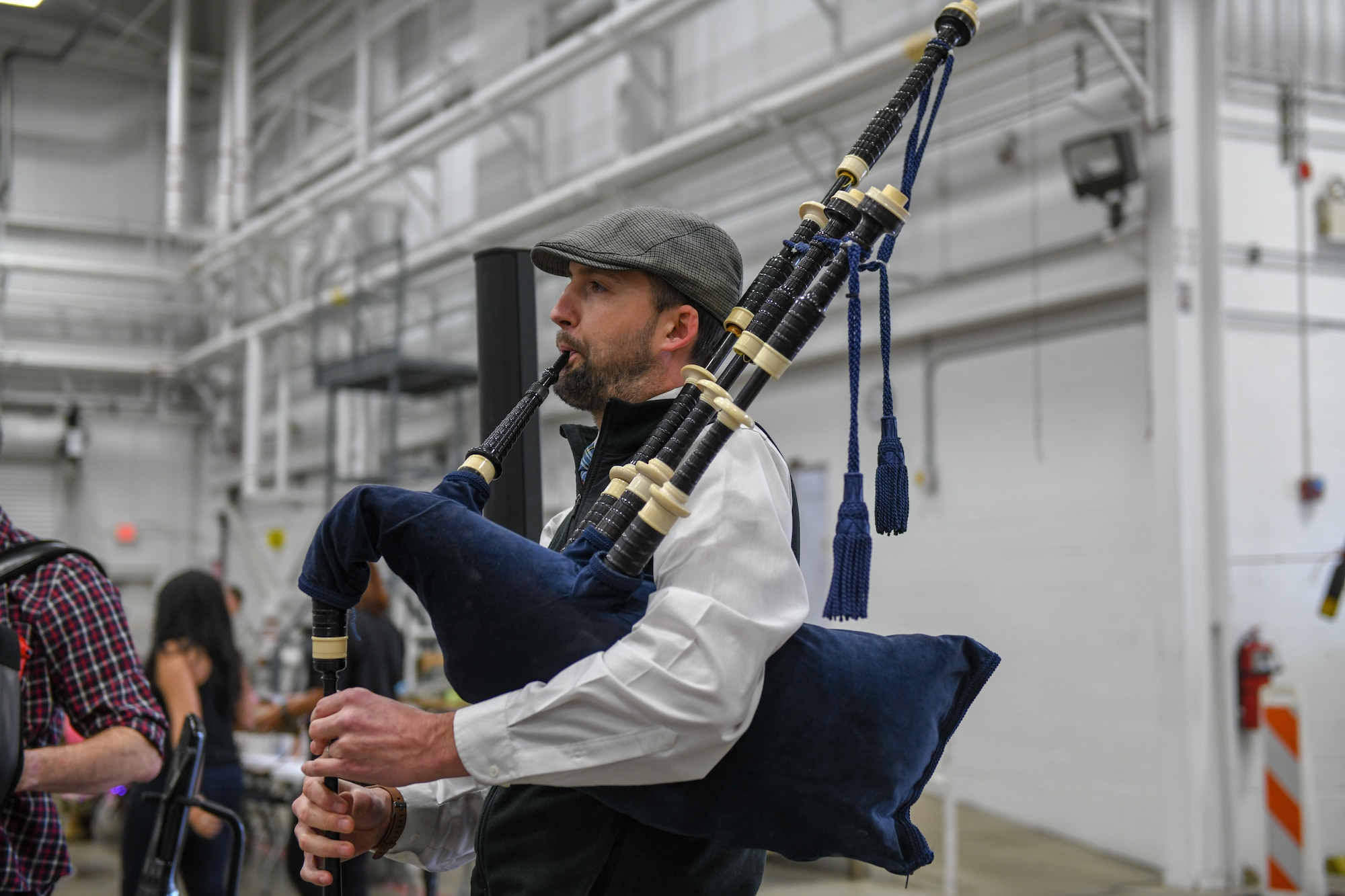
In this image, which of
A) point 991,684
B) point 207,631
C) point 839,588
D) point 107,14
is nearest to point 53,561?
point 839,588

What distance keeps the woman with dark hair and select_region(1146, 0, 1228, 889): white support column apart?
12.6 feet

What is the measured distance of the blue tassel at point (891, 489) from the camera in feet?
4.16

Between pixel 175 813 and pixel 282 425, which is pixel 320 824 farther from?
pixel 282 425

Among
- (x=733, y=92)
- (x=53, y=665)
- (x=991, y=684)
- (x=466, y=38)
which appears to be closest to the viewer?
(x=53, y=665)

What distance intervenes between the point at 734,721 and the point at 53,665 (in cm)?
139

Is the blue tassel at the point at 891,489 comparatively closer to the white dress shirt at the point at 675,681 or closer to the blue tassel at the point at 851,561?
the blue tassel at the point at 851,561

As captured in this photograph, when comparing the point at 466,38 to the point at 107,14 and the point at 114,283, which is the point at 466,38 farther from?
the point at 114,283

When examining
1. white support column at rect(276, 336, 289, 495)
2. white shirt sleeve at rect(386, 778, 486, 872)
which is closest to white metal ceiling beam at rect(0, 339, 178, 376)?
white support column at rect(276, 336, 289, 495)

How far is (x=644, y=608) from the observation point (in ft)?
3.55

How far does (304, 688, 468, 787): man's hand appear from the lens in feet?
3.44

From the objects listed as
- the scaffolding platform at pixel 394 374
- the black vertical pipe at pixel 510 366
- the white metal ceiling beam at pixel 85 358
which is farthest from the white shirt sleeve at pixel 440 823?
the white metal ceiling beam at pixel 85 358

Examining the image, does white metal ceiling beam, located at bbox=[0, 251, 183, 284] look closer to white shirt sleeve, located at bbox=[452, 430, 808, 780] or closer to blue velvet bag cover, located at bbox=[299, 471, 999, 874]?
blue velvet bag cover, located at bbox=[299, 471, 999, 874]

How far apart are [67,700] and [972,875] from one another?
178 inches

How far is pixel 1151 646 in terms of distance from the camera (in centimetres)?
550
